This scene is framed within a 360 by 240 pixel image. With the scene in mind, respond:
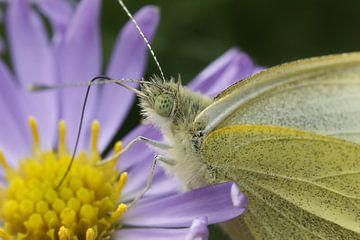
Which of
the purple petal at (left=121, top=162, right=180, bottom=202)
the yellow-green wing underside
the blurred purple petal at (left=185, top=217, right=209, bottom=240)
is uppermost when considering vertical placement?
the purple petal at (left=121, top=162, right=180, bottom=202)

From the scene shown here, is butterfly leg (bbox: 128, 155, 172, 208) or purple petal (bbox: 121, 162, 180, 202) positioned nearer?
butterfly leg (bbox: 128, 155, 172, 208)

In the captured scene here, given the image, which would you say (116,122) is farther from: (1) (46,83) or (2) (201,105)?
(2) (201,105)

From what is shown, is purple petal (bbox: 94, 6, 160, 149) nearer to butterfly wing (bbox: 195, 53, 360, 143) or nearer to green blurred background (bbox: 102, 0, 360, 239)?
green blurred background (bbox: 102, 0, 360, 239)

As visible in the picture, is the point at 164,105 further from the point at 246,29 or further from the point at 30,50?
the point at 246,29

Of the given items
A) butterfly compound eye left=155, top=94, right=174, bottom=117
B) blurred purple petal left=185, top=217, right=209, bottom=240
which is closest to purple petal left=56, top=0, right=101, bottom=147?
butterfly compound eye left=155, top=94, right=174, bottom=117

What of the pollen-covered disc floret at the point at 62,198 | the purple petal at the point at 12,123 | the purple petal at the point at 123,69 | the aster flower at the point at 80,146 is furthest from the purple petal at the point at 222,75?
the purple petal at the point at 12,123

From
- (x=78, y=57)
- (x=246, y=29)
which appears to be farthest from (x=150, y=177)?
(x=246, y=29)

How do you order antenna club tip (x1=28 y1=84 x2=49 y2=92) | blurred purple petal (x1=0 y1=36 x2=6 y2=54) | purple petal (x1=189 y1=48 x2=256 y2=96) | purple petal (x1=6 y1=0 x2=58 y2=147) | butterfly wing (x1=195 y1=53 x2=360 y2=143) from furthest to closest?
1. blurred purple petal (x1=0 y1=36 x2=6 y2=54)
2. purple petal (x1=6 y1=0 x2=58 y2=147)
3. purple petal (x1=189 y1=48 x2=256 y2=96)
4. antenna club tip (x1=28 y1=84 x2=49 y2=92)
5. butterfly wing (x1=195 y1=53 x2=360 y2=143)
